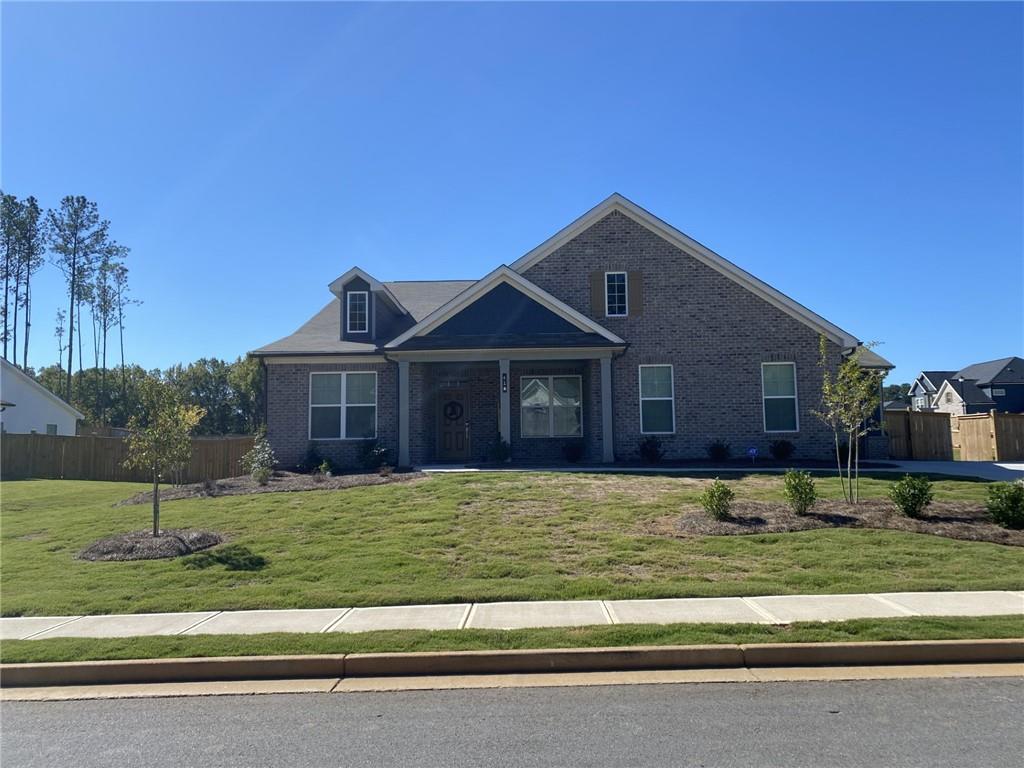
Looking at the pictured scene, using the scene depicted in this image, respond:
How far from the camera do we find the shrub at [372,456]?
19070mm

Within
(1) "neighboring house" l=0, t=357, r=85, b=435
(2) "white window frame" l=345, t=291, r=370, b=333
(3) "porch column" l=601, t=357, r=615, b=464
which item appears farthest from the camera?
(1) "neighboring house" l=0, t=357, r=85, b=435

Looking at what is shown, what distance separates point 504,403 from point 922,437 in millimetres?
13872

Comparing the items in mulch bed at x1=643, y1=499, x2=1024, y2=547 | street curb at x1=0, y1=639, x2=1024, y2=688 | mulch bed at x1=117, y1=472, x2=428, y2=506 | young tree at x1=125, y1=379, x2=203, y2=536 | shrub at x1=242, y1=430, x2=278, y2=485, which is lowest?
street curb at x1=0, y1=639, x2=1024, y2=688

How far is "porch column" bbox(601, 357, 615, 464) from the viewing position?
19000 millimetres

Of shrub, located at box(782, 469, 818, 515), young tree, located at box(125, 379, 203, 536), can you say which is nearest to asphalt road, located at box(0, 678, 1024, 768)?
shrub, located at box(782, 469, 818, 515)

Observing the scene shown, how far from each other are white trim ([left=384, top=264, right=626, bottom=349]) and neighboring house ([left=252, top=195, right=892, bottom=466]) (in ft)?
0.11

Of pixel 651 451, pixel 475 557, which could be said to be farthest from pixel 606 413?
pixel 475 557

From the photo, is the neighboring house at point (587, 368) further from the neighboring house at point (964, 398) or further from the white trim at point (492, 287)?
the neighboring house at point (964, 398)

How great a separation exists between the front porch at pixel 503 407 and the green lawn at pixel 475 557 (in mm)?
5298

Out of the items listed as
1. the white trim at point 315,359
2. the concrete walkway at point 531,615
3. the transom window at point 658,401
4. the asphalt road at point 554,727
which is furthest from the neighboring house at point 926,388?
the asphalt road at point 554,727

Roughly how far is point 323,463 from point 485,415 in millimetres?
4678

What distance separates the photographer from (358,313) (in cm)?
2131

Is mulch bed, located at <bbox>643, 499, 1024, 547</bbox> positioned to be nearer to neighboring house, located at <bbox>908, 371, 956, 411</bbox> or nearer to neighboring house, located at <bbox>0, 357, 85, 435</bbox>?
neighboring house, located at <bbox>0, 357, 85, 435</bbox>

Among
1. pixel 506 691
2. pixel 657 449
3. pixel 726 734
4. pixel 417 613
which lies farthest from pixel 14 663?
pixel 657 449
